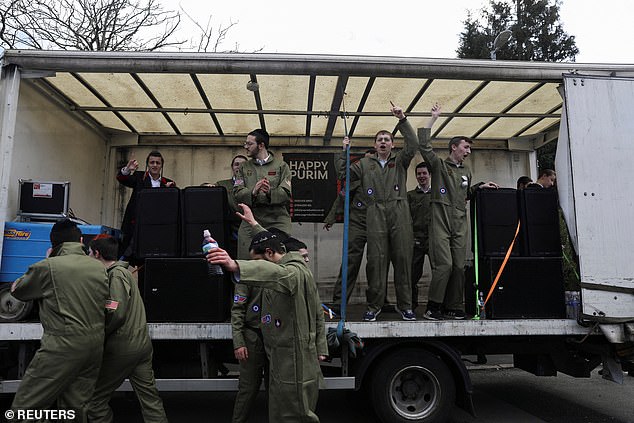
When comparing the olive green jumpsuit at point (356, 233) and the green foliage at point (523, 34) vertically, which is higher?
the green foliage at point (523, 34)

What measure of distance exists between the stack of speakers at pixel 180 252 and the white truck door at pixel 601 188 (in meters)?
3.14

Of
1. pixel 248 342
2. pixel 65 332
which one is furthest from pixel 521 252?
pixel 65 332

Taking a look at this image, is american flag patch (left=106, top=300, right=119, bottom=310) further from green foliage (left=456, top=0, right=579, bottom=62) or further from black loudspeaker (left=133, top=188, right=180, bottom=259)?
green foliage (left=456, top=0, right=579, bottom=62)

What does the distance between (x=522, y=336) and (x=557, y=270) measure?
27.0 inches

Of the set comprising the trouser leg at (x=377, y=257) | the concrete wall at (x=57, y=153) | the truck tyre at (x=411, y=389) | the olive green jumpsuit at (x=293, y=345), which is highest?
the concrete wall at (x=57, y=153)

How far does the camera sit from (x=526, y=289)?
4.29 m

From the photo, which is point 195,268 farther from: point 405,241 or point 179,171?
point 179,171

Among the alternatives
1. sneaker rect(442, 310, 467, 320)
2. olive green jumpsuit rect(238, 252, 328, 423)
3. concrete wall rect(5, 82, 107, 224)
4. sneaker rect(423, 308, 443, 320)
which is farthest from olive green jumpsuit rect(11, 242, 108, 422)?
sneaker rect(442, 310, 467, 320)

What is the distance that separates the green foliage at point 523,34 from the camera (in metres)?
23.8

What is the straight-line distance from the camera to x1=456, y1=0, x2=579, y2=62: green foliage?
78.0 feet

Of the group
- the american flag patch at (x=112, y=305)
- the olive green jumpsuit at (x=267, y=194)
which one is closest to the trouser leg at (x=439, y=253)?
the olive green jumpsuit at (x=267, y=194)

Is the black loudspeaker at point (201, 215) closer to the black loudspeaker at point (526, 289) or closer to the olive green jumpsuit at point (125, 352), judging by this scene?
the olive green jumpsuit at point (125, 352)

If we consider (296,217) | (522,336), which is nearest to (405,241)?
(522,336)

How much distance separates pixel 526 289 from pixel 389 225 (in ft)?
4.48
